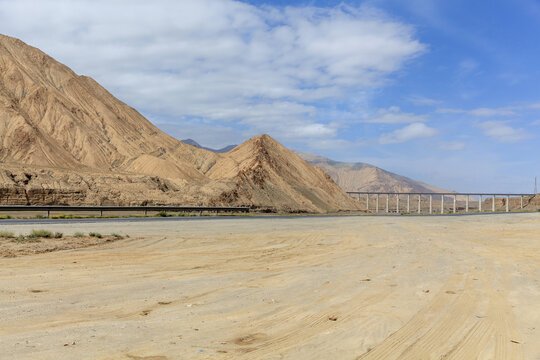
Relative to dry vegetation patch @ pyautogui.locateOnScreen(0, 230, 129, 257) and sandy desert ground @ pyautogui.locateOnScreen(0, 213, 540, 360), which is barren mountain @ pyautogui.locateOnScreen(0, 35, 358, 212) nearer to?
dry vegetation patch @ pyautogui.locateOnScreen(0, 230, 129, 257)

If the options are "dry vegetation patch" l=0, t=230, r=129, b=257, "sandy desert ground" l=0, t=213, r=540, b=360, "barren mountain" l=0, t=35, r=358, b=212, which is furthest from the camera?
"barren mountain" l=0, t=35, r=358, b=212

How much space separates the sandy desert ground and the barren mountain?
1724 inches

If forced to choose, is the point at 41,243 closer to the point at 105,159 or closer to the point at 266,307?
the point at 266,307

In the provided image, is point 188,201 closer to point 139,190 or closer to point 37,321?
point 139,190

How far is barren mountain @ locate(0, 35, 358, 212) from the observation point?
176 ft

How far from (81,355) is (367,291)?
4921 millimetres

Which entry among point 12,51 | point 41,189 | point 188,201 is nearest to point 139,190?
point 188,201

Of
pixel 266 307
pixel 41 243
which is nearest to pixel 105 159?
pixel 41 243

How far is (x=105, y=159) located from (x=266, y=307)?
7088cm

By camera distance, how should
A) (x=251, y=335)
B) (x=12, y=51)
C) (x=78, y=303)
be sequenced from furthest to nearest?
(x=12, y=51), (x=78, y=303), (x=251, y=335)

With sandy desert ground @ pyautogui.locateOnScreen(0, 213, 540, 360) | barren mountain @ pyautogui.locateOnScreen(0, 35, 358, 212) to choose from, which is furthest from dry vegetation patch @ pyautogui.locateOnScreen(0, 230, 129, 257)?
barren mountain @ pyautogui.locateOnScreen(0, 35, 358, 212)

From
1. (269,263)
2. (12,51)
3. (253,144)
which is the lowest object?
(269,263)

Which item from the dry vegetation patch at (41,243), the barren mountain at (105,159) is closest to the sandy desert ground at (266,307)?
the dry vegetation patch at (41,243)

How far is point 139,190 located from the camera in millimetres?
57000
